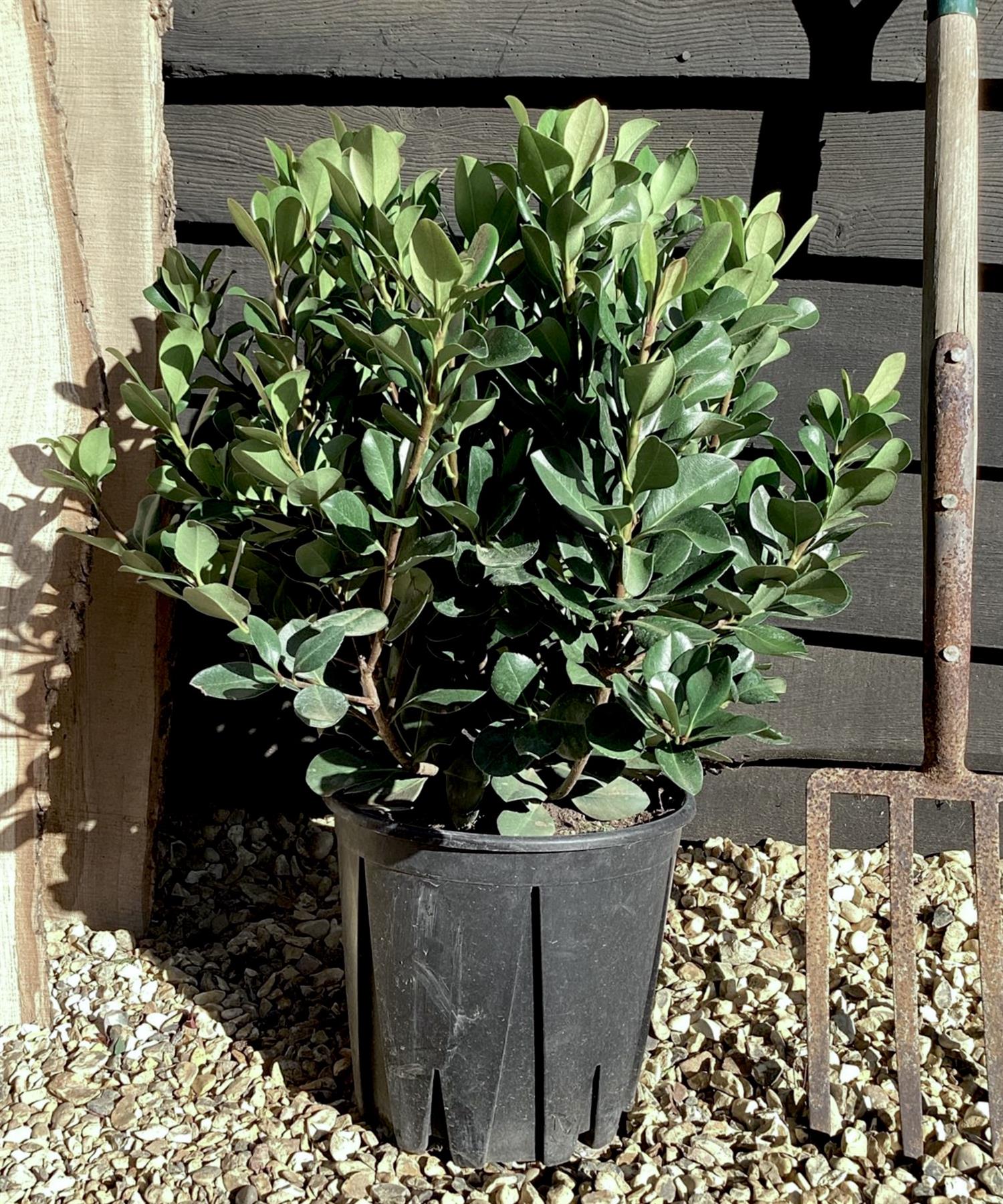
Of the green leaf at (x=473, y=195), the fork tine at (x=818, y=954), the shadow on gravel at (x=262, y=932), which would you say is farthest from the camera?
the shadow on gravel at (x=262, y=932)

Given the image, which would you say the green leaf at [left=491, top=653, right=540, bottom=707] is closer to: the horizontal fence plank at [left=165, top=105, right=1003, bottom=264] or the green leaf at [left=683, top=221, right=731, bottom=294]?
the green leaf at [left=683, top=221, right=731, bottom=294]

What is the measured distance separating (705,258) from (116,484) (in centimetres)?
103

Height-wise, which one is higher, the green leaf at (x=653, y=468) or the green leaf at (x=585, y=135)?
the green leaf at (x=585, y=135)

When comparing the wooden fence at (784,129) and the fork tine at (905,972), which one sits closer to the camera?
the fork tine at (905,972)

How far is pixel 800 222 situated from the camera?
1.71m

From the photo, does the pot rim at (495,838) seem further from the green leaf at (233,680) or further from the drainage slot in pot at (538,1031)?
the green leaf at (233,680)

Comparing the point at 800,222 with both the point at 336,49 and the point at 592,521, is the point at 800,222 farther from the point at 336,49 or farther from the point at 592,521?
the point at 592,521

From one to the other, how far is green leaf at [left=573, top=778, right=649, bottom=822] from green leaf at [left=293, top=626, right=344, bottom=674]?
0.37 metres

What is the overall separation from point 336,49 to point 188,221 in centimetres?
37

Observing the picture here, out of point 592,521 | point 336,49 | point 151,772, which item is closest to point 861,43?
point 336,49

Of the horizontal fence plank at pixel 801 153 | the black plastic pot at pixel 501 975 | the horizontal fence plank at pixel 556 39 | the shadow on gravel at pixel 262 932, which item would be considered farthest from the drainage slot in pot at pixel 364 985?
the horizontal fence plank at pixel 556 39

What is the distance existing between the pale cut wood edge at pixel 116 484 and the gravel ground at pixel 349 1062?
119mm

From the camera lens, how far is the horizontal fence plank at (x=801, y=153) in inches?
65.6

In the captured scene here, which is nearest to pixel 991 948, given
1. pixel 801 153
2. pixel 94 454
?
pixel 801 153
